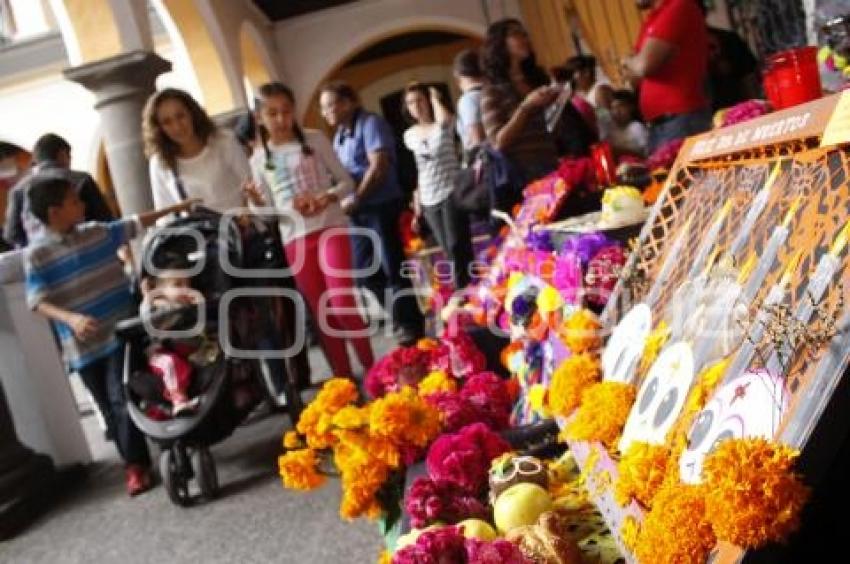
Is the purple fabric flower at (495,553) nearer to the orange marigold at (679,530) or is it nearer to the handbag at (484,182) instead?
the orange marigold at (679,530)

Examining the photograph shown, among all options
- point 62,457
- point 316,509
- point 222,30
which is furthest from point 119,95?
point 222,30

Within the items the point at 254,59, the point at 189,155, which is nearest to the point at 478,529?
the point at 189,155

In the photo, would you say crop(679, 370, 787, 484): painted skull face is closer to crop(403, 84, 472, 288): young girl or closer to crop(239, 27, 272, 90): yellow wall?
crop(403, 84, 472, 288): young girl

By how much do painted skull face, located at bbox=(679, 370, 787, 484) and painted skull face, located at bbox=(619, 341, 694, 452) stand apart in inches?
3.4

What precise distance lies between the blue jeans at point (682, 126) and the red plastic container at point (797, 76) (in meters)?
1.35

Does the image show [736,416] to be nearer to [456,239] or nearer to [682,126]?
[682,126]

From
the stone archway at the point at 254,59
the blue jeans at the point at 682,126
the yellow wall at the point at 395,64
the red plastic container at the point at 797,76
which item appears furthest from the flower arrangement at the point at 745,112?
the yellow wall at the point at 395,64

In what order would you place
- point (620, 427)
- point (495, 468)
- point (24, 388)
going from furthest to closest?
point (24, 388)
point (495, 468)
point (620, 427)

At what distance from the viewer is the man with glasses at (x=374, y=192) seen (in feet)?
15.2

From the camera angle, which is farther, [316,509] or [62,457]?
[62,457]

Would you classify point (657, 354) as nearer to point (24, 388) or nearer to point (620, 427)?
point (620, 427)

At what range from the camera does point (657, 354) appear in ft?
4.14

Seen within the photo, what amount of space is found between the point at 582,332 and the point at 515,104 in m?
1.92

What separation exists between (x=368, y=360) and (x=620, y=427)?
3.12 m
